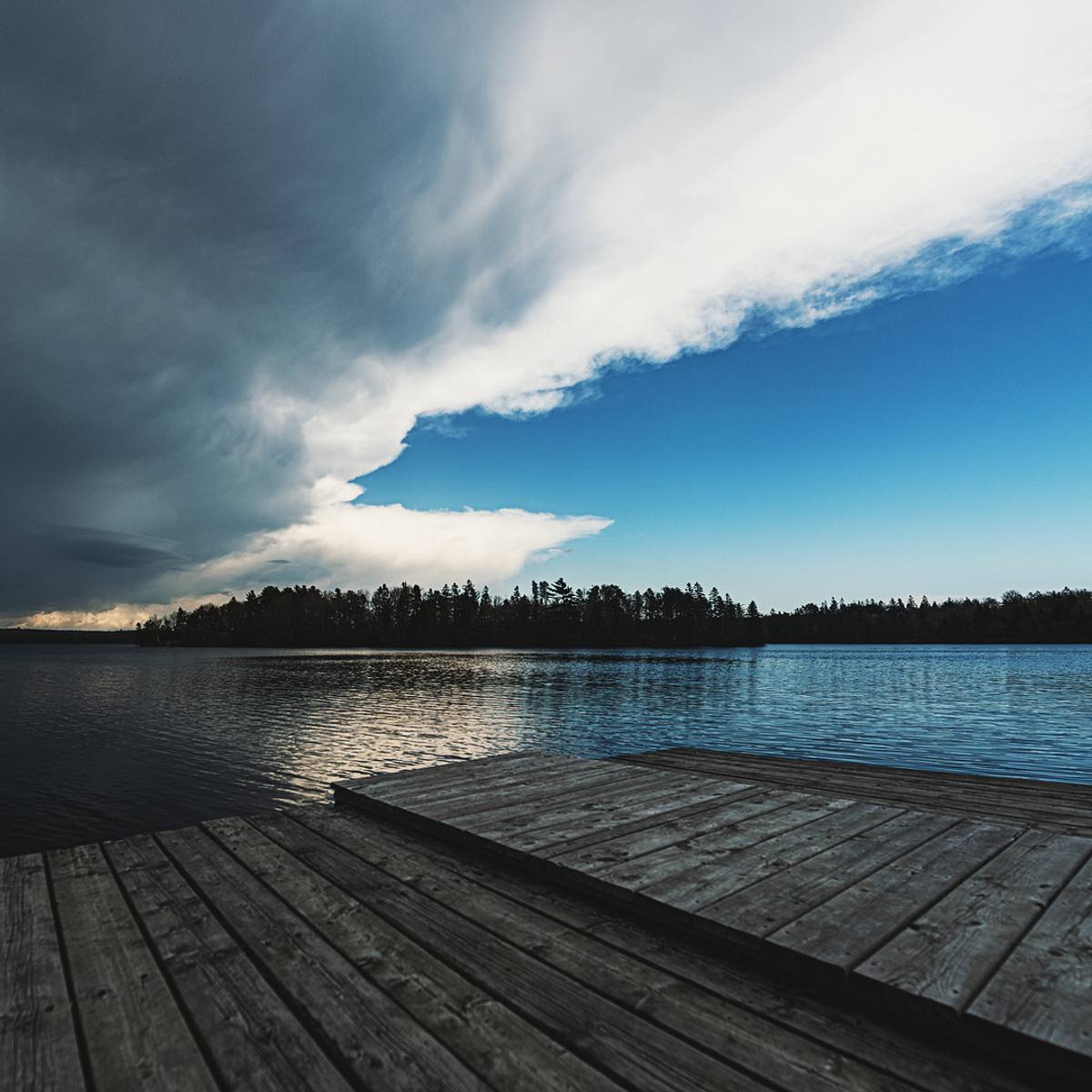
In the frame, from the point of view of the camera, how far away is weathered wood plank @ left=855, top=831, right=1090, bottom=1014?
123 inches

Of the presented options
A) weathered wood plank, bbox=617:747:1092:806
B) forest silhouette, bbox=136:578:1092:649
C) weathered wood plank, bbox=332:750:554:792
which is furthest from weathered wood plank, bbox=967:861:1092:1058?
forest silhouette, bbox=136:578:1092:649

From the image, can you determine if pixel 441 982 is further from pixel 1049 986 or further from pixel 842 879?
pixel 1049 986

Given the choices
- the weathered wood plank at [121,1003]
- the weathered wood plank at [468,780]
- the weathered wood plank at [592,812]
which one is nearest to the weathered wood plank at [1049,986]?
the weathered wood plank at [592,812]

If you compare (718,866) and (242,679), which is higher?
(718,866)

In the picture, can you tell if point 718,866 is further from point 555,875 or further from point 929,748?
point 929,748

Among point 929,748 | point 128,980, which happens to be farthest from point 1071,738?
point 128,980

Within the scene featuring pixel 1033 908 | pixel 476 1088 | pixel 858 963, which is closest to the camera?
pixel 476 1088

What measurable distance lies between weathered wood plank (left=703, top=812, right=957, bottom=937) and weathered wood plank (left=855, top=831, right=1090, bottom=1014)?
1.31 ft

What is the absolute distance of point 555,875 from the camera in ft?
15.7

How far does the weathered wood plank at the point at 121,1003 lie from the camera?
2.83 metres

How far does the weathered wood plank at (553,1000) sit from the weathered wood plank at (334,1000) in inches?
→ 18.3

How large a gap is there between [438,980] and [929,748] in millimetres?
20843

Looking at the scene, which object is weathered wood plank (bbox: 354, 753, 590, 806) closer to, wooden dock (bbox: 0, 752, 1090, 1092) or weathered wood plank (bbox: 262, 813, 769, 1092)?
wooden dock (bbox: 0, 752, 1090, 1092)

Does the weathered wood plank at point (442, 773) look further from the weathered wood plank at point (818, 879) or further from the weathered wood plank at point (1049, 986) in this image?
the weathered wood plank at point (1049, 986)
